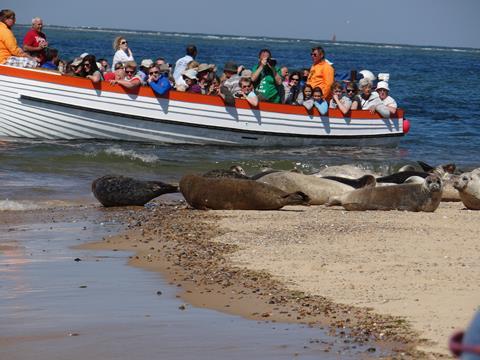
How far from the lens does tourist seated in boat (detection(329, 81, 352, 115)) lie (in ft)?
60.5

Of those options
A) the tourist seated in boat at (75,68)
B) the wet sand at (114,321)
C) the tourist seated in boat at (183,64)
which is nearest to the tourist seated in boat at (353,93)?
the tourist seated in boat at (183,64)

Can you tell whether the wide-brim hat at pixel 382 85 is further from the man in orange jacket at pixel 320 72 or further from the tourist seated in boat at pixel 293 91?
the tourist seated in boat at pixel 293 91

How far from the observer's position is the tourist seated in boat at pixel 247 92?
17344mm

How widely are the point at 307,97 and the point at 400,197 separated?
800 centimetres

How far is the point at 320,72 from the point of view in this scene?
17.4 metres

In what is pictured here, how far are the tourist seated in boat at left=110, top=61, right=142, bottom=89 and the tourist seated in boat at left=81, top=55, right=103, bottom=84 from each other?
24 centimetres

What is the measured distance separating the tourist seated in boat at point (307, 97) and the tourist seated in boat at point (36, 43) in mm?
4323

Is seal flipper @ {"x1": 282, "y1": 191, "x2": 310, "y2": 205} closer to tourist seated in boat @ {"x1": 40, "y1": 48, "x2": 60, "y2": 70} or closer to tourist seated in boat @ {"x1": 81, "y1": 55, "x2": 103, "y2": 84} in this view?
tourist seated in boat @ {"x1": 81, "y1": 55, "x2": 103, "y2": 84}

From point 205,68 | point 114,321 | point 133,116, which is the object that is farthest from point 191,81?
point 114,321

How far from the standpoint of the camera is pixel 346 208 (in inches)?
413

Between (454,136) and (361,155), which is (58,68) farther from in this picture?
(454,136)

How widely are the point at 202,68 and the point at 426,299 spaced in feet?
37.9

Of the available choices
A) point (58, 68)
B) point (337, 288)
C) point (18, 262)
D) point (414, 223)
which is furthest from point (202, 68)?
point (337, 288)

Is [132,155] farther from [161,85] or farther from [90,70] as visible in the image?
[90,70]
